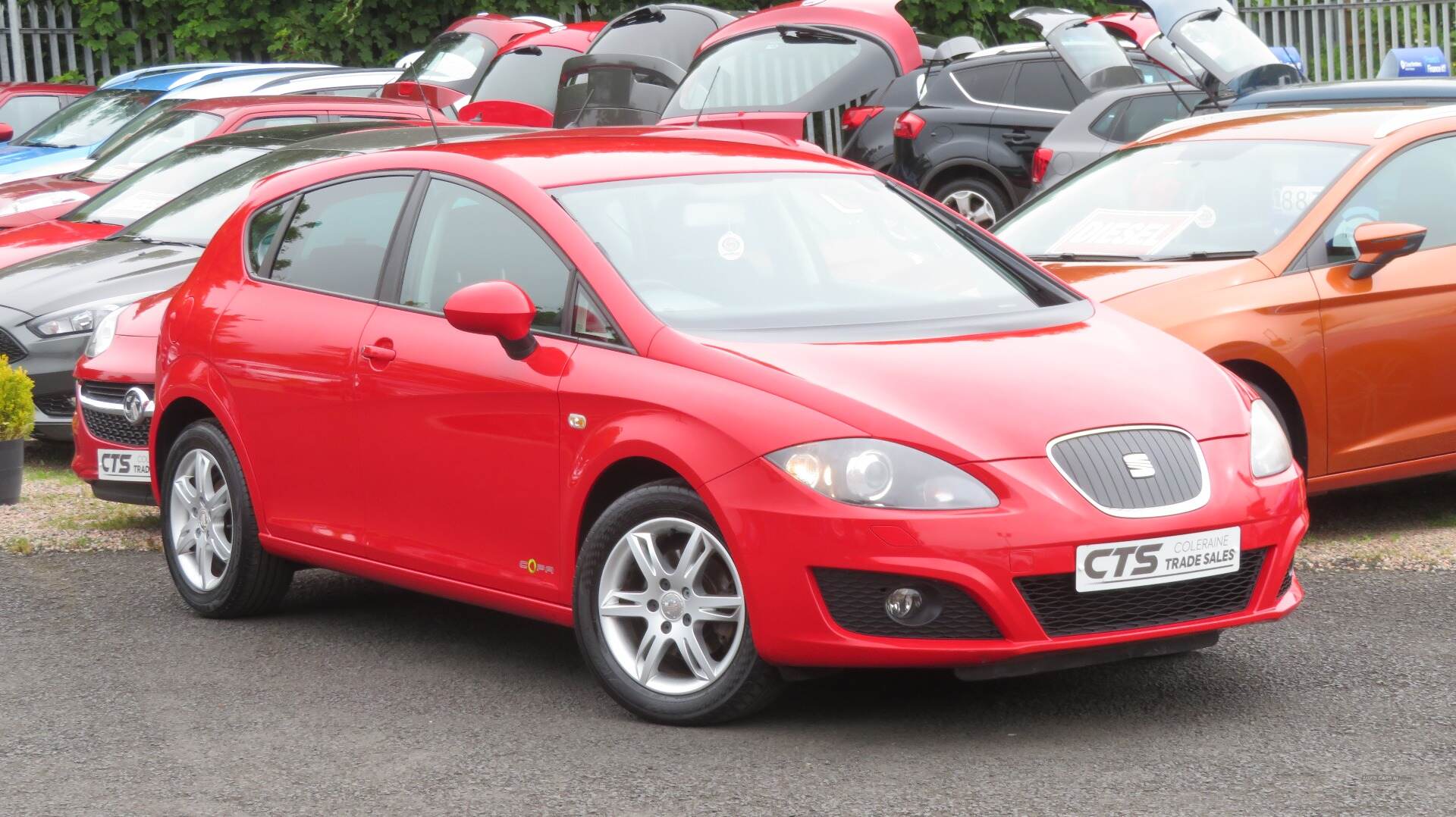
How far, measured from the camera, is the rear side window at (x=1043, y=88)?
46.5 feet

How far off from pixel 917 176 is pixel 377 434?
350 inches

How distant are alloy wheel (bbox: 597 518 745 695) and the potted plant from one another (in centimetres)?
465

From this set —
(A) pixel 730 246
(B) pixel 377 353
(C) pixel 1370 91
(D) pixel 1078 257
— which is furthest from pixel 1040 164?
(B) pixel 377 353

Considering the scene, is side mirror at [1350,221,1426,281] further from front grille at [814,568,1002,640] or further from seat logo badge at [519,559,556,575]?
seat logo badge at [519,559,556,575]

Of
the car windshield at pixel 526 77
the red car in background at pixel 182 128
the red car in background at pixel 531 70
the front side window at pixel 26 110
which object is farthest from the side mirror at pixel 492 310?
the front side window at pixel 26 110

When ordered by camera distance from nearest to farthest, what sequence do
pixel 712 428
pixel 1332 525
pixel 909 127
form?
pixel 712 428
pixel 1332 525
pixel 909 127

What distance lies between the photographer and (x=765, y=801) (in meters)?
4.41

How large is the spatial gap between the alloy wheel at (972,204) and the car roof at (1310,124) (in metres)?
5.49

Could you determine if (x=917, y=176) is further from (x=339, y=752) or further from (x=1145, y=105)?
(x=339, y=752)

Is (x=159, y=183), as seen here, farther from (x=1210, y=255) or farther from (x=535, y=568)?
(x=535, y=568)

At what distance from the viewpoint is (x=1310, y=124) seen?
797 centimetres

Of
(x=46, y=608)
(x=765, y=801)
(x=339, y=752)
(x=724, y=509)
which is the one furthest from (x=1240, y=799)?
(x=46, y=608)

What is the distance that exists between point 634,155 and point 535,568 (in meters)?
1.36

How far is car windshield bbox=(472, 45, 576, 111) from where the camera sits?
16109mm
